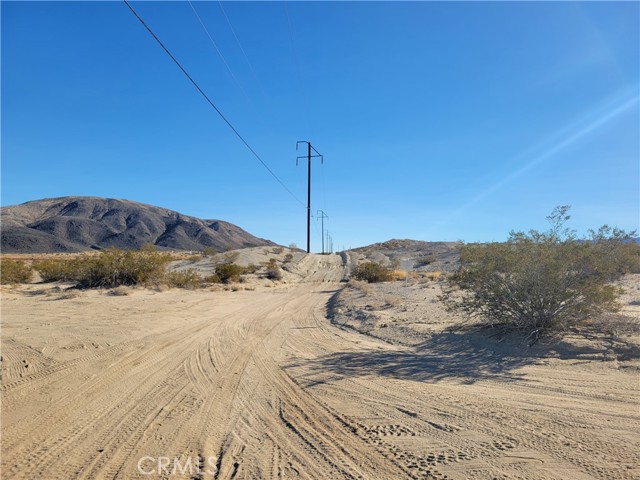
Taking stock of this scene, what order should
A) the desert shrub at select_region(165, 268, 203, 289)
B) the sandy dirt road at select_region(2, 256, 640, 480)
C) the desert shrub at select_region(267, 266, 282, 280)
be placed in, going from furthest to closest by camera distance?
1. the desert shrub at select_region(267, 266, 282, 280)
2. the desert shrub at select_region(165, 268, 203, 289)
3. the sandy dirt road at select_region(2, 256, 640, 480)

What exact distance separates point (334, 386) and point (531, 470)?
12.6ft

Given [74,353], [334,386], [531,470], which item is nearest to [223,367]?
[334,386]

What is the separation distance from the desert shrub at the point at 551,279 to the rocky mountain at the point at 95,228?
5118 inches

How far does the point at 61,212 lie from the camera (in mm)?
173625

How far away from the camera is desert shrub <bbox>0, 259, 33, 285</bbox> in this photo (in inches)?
1192

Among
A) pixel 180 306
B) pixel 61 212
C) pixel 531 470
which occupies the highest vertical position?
pixel 61 212

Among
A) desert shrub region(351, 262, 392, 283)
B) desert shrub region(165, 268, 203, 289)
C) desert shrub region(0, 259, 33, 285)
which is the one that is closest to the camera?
desert shrub region(0, 259, 33, 285)

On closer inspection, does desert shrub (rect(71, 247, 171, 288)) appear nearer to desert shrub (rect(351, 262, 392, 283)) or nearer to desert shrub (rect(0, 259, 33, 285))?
desert shrub (rect(0, 259, 33, 285))

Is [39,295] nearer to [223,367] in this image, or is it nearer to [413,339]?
[223,367]

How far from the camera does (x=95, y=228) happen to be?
152 meters

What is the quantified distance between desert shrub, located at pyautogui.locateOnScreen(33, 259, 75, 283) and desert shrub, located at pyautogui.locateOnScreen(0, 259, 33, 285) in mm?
1000

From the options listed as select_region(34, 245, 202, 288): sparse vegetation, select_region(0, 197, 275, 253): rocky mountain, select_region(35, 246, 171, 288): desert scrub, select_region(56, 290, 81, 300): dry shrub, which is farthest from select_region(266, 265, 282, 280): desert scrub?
select_region(0, 197, 275, 253): rocky mountain

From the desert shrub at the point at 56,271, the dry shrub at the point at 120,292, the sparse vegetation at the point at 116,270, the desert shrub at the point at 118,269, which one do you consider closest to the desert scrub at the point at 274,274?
the sparse vegetation at the point at 116,270

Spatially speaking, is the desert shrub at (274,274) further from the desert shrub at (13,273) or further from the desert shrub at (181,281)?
the desert shrub at (13,273)
